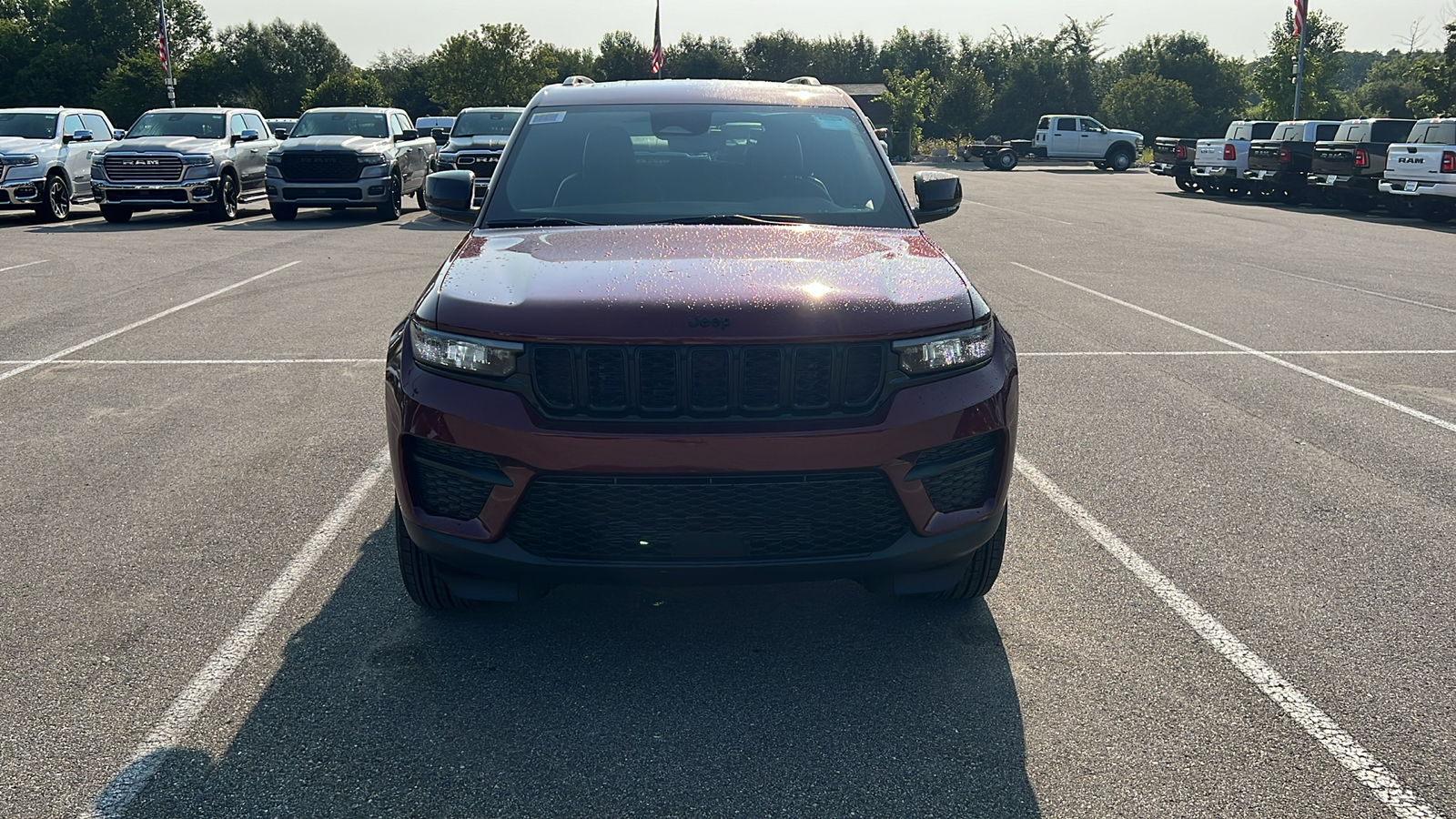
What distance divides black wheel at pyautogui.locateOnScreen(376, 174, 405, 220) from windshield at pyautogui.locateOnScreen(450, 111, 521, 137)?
154cm

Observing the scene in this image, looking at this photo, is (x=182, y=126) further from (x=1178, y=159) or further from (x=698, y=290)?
(x=1178, y=159)

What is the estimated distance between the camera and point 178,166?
20.4 metres

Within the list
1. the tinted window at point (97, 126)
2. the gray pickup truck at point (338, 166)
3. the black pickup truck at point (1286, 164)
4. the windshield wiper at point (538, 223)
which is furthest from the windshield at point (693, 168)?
the black pickup truck at point (1286, 164)

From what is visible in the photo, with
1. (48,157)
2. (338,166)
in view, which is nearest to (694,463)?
(338,166)

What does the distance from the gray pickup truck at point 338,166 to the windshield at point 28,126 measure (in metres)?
4.12

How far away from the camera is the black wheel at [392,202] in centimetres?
2156

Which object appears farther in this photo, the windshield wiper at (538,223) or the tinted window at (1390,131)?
the tinted window at (1390,131)

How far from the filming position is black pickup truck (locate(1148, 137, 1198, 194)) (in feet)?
105

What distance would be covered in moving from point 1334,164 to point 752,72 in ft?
276

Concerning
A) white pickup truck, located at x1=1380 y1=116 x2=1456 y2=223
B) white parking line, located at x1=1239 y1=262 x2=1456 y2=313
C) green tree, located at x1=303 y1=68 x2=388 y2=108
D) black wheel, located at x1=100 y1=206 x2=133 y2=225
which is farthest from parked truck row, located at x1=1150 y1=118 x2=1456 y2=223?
green tree, located at x1=303 y1=68 x2=388 y2=108

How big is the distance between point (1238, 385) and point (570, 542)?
19.6 ft

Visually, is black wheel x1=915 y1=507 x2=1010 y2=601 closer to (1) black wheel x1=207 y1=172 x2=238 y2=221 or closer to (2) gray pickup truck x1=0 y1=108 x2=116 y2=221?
(1) black wheel x1=207 y1=172 x2=238 y2=221

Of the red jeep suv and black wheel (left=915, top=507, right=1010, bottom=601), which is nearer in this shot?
the red jeep suv

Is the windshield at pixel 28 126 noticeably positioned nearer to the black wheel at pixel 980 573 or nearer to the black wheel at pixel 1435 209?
the black wheel at pixel 980 573
